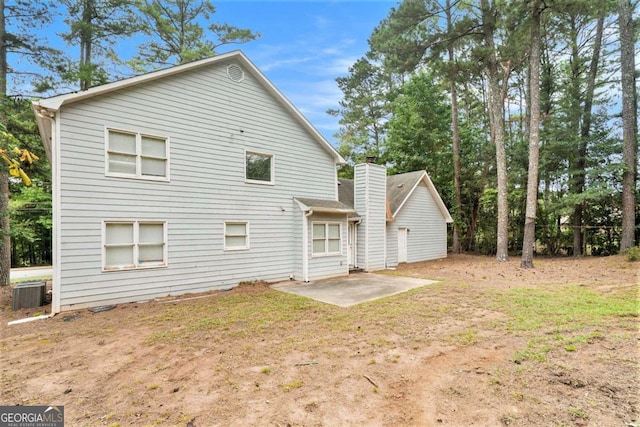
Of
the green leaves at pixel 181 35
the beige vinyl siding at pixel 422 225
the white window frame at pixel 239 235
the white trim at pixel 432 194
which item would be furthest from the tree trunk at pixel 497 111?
the green leaves at pixel 181 35

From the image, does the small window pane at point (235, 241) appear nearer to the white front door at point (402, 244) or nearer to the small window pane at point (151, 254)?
the small window pane at point (151, 254)

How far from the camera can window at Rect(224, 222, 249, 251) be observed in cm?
936

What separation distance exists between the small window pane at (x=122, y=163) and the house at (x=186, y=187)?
0.03m

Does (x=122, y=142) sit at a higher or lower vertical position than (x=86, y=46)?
lower

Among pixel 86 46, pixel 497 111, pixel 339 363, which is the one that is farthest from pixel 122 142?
pixel 497 111

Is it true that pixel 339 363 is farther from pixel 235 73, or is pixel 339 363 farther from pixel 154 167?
pixel 235 73

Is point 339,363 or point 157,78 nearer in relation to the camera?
point 339,363

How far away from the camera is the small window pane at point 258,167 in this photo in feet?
32.8

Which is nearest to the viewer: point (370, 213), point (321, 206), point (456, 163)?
point (321, 206)

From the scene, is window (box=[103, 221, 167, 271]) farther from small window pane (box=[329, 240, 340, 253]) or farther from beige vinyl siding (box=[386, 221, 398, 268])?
beige vinyl siding (box=[386, 221, 398, 268])

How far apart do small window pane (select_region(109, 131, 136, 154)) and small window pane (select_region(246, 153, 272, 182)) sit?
3.32 metres

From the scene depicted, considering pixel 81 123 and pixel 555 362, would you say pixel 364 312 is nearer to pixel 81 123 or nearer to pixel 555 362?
pixel 555 362

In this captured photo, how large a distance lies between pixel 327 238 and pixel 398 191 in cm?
669

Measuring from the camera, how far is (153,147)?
816 centimetres
